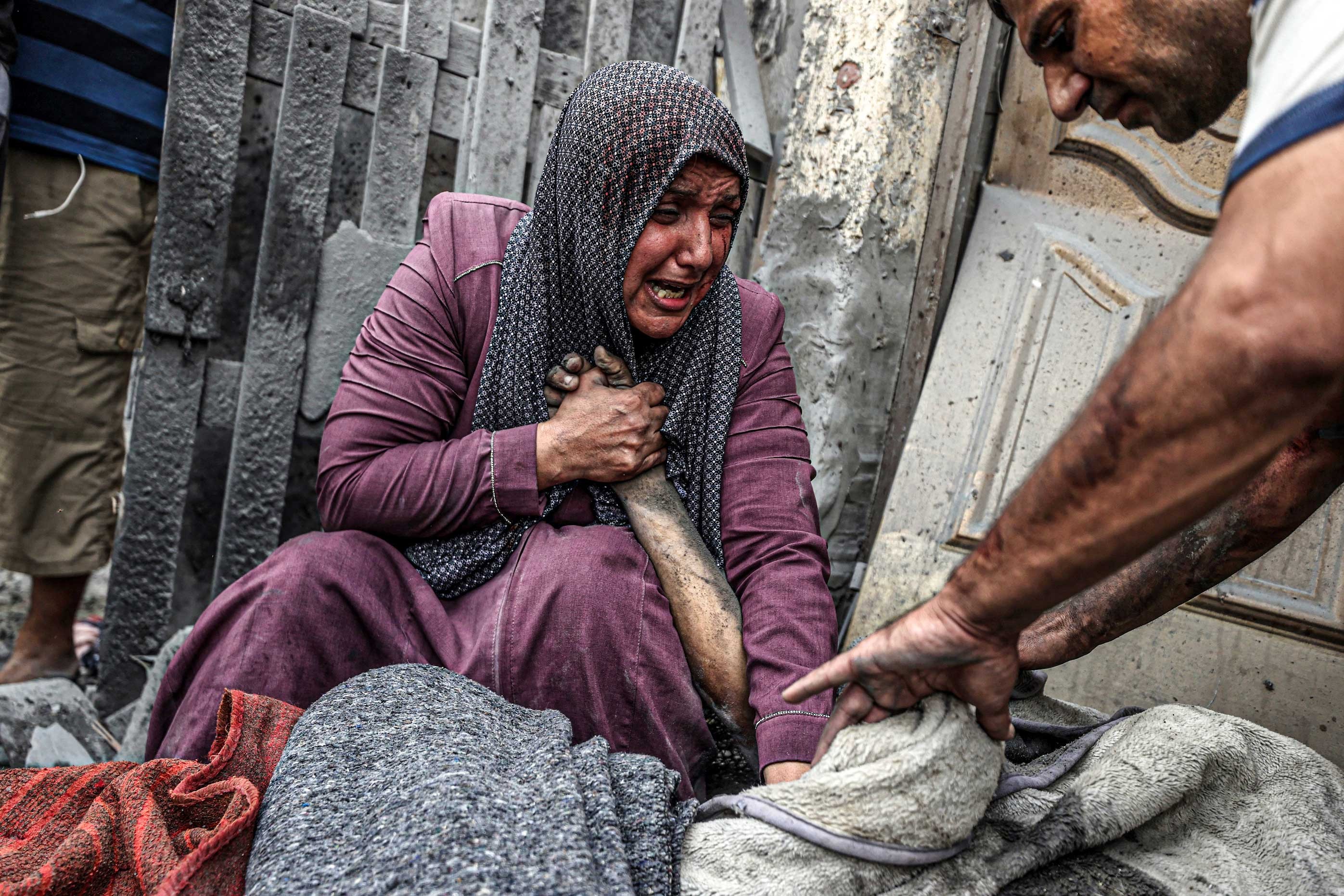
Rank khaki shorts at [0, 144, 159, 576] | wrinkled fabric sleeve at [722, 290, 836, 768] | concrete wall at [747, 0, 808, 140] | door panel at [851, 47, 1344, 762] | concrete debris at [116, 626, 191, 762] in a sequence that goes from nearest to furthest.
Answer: wrinkled fabric sleeve at [722, 290, 836, 768]
concrete debris at [116, 626, 191, 762]
khaki shorts at [0, 144, 159, 576]
door panel at [851, 47, 1344, 762]
concrete wall at [747, 0, 808, 140]

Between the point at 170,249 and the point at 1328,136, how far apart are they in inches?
97.3

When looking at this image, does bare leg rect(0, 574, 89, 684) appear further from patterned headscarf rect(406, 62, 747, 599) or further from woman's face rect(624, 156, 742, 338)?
woman's face rect(624, 156, 742, 338)

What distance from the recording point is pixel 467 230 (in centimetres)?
209

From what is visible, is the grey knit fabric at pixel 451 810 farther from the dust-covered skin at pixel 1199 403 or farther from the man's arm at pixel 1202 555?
the man's arm at pixel 1202 555

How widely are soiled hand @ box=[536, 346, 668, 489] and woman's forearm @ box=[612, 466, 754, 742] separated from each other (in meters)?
0.07

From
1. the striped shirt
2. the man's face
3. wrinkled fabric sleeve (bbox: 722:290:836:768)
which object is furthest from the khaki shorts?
the man's face

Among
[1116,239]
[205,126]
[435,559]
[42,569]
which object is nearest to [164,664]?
[42,569]

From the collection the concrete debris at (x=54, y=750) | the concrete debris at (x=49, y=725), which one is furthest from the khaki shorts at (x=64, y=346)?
the concrete debris at (x=54, y=750)

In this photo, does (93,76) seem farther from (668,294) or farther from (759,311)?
(759,311)

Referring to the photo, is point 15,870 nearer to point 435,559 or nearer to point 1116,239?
point 435,559

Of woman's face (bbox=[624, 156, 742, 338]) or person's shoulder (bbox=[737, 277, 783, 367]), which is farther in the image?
person's shoulder (bbox=[737, 277, 783, 367])

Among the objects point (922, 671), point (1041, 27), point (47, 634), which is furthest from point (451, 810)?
point (47, 634)

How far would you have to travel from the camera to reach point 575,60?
288 centimetres

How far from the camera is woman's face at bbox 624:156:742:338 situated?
6.26 ft
